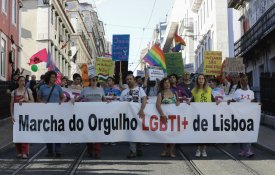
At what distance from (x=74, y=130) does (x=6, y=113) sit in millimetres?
8872

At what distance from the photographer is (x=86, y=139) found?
10328 mm

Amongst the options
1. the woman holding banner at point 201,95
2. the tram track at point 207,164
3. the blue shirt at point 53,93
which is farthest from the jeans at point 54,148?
the woman holding banner at point 201,95

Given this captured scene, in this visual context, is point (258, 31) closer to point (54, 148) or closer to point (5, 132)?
point (5, 132)

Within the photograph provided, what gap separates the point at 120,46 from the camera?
17344 mm

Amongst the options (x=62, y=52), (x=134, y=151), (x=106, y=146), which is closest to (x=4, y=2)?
(x=106, y=146)

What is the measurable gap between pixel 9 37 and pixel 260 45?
512 inches

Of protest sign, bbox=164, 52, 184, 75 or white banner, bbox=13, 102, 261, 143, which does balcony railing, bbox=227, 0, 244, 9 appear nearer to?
protest sign, bbox=164, 52, 184, 75

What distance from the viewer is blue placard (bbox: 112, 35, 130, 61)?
56.6ft

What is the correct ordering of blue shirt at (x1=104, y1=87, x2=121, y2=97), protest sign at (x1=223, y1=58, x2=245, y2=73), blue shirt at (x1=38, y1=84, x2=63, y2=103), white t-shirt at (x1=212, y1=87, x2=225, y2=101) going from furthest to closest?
protest sign at (x1=223, y1=58, x2=245, y2=73) → blue shirt at (x1=104, y1=87, x2=121, y2=97) → white t-shirt at (x1=212, y1=87, x2=225, y2=101) → blue shirt at (x1=38, y1=84, x2=63, y2=103)

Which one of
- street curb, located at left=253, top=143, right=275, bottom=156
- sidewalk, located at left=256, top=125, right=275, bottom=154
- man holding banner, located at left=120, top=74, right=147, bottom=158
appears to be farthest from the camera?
sidewalk, located at left=256, top=125, right=275, bottom=154

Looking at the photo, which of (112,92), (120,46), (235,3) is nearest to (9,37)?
(120,46)

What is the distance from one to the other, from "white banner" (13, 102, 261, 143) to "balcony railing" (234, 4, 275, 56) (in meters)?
11.1

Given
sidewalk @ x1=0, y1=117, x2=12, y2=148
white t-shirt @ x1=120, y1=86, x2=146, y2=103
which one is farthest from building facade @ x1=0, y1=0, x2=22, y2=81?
white t-shirt @ x1=120, y1=86, x2=146, y2=103

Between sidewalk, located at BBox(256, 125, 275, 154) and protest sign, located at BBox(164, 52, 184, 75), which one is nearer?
sidewalk, located at BBox(256, 125, 275, 154)
